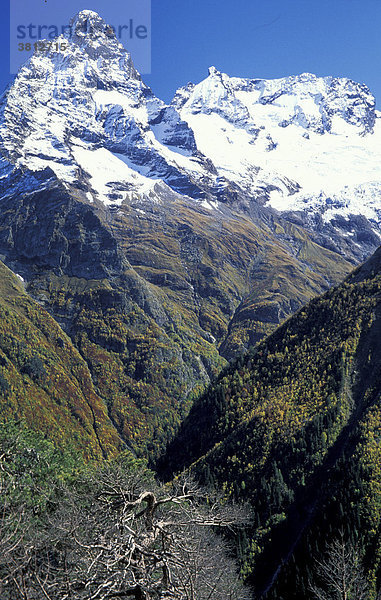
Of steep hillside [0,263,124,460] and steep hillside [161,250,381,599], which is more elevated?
steep hillside [161,250,381,599]

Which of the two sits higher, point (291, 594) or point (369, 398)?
point (369, 398)

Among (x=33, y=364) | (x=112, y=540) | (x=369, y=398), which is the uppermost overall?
(x=112, y=540)

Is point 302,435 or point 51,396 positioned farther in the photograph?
point 51,396

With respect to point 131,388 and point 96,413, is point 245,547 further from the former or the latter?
point 131,388

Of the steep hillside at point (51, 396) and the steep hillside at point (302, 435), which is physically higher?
the steep hillside at point (302, 435)

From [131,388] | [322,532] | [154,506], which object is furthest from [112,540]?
[131,388]

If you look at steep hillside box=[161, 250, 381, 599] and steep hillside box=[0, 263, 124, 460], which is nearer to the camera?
steep hillside box=[161, 250, 381, 599]

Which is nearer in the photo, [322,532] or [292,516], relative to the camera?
[322,532]

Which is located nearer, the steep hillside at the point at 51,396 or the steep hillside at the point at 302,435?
the steep hillside at the point at 302,435
